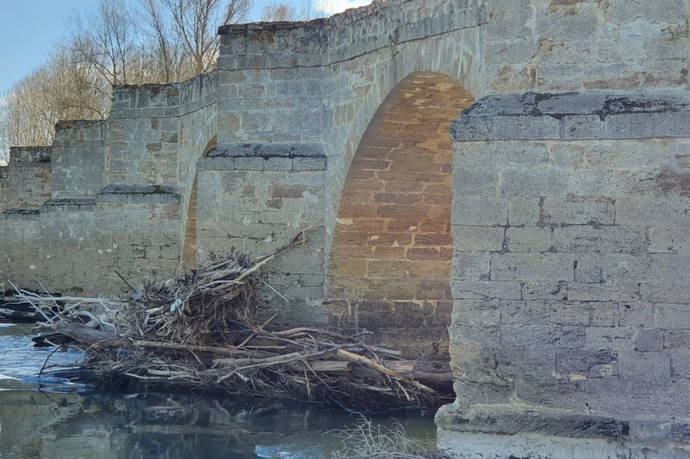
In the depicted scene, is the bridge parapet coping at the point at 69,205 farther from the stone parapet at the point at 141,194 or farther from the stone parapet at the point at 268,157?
the stone parapet at the point at 268,157

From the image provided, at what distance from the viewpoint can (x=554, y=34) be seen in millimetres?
6027

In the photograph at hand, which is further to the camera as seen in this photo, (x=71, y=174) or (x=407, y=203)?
(x=71, y=174)

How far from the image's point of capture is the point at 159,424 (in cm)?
920

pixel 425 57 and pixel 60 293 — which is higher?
pixel 425 57

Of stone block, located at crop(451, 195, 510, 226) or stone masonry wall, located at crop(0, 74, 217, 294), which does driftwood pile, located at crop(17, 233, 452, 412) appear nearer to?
stone masonry wall, located at crop(0, 74, 217, 294)

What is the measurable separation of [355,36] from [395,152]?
1189 millimetres

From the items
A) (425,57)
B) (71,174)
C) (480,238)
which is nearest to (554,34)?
(480,238)

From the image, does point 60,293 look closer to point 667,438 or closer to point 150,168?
point 150,168

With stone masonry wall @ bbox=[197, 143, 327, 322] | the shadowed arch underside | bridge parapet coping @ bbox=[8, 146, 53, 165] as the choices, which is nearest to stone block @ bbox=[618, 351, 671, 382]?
the shadowed arch underside

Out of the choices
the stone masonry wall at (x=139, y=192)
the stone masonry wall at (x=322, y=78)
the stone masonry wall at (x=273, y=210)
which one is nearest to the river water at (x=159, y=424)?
the stone masonry wall at (x=273, y=210)

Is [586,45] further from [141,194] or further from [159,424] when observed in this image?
[141,194]

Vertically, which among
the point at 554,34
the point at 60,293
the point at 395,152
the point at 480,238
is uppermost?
the point at 554,34

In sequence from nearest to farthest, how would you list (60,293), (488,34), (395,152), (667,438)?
(667,438) → (488,34) → (395,152) → (60,293)

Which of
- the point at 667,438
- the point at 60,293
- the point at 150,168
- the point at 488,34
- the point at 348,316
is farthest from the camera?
the point at 60,293
